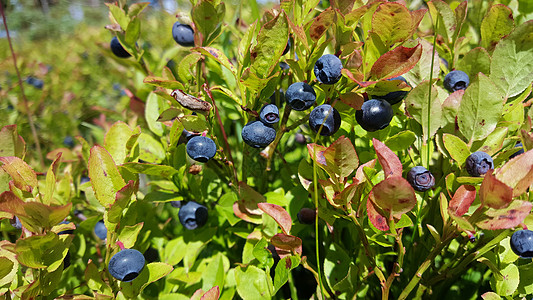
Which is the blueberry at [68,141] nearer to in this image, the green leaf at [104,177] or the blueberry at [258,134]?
the green leaf at [104,177]

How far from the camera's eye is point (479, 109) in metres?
0.73

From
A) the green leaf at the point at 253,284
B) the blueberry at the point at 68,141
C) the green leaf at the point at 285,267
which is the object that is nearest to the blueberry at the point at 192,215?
the green leaf at the point at 253,284

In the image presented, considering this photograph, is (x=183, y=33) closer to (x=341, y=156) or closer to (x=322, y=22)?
(x=322, y=22)

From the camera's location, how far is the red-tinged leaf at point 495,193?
545mm

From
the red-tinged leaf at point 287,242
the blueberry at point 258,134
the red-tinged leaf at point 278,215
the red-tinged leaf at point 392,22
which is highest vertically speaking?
the red-tinged leaf at point 392,22

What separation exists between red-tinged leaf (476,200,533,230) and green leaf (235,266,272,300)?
1.44 ft

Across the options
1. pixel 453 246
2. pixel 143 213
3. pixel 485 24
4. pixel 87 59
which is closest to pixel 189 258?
pixel 143 213

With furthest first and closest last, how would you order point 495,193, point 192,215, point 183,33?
point 183,33 < point 192,215 < point 495,193

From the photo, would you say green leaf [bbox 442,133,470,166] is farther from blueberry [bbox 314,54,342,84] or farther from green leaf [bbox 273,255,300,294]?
green leaf [bbox 273,255,300,294]

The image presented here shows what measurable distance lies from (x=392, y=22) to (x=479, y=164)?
30cm

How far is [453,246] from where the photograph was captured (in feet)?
3.43

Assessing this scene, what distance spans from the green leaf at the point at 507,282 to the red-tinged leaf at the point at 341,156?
38 cm

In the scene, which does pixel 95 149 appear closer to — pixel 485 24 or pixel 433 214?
pixel 433 214

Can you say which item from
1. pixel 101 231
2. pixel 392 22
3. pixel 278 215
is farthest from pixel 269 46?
pixel 101 231
